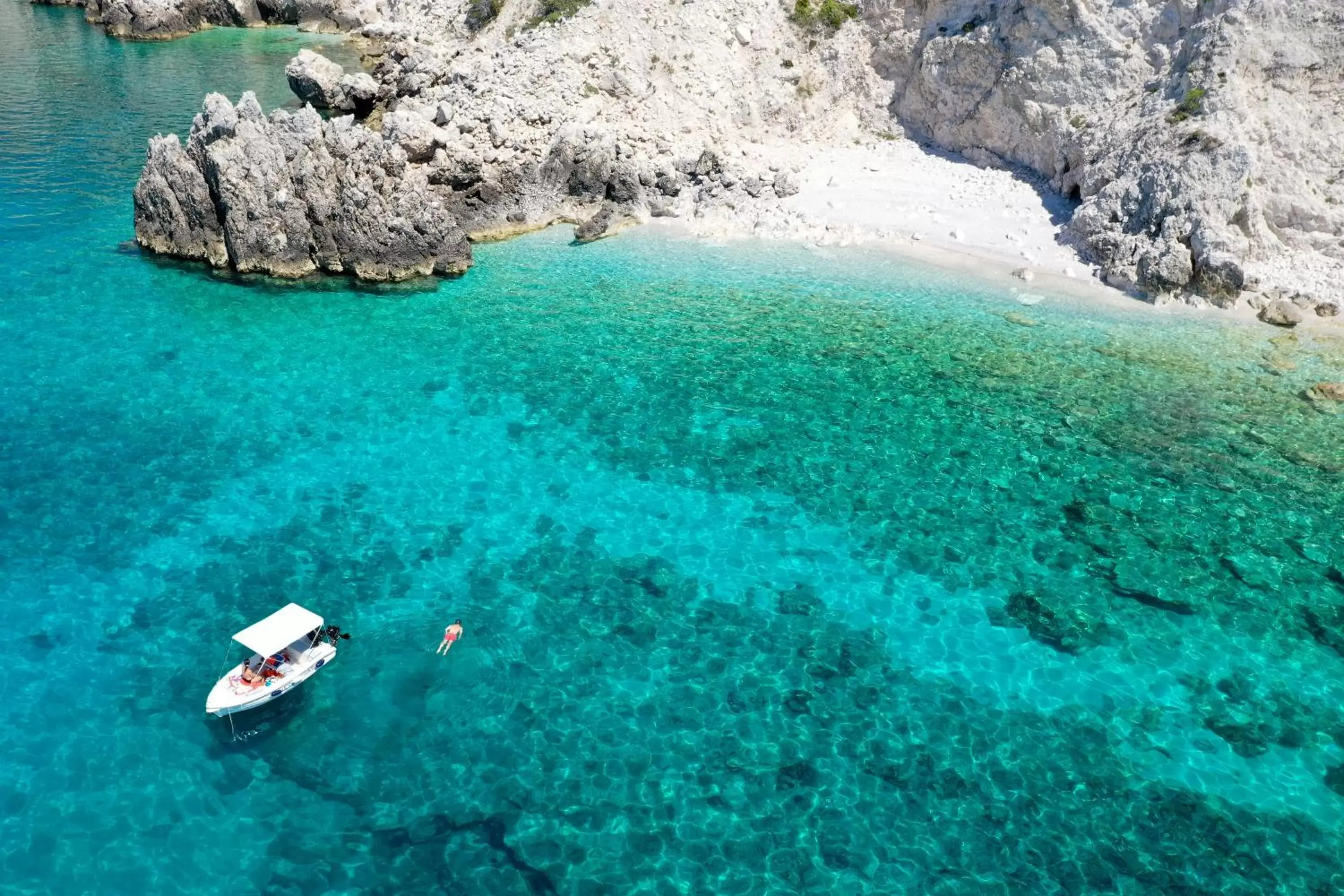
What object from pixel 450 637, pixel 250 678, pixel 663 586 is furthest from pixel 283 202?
pixel 663 586

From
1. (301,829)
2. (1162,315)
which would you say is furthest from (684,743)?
(1162,315)

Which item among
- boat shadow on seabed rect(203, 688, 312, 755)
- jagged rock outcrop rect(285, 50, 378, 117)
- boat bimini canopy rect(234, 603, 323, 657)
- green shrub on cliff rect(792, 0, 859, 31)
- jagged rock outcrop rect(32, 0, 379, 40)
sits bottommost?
boat shadow on seabed rect(203, 688, 312, 755)

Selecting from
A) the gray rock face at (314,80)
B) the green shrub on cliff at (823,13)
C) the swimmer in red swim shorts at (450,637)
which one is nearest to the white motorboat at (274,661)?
the swimmer in red swim shorts at (450,637)

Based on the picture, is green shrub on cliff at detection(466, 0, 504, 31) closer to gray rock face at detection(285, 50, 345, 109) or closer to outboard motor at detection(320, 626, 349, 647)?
gray rock face at detection(285, 50, 345, 109)

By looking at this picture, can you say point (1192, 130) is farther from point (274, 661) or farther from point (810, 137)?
point (274, 661)

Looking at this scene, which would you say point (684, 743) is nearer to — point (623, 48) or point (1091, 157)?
point (1091, 157)

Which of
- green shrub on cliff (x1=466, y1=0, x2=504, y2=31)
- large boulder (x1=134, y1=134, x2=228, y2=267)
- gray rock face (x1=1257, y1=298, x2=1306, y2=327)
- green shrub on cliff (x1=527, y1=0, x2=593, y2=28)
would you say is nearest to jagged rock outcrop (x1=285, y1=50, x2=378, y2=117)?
green shrub on cliff (x1=466, y1=0, x2=504, y2=31)

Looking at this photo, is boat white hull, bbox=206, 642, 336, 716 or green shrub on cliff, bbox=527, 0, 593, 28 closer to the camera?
boat white hull, bbox=206, 642, 336, 716
